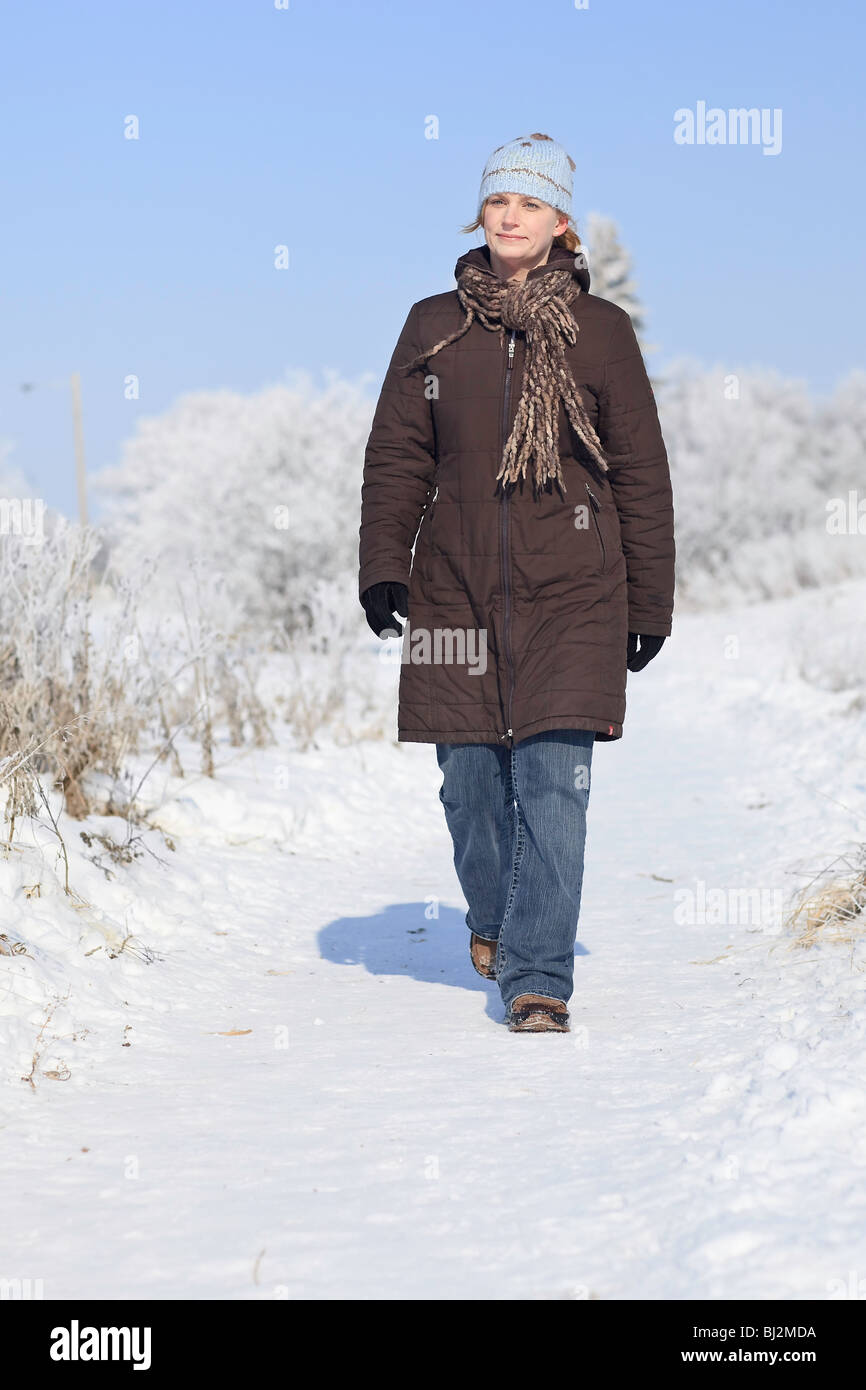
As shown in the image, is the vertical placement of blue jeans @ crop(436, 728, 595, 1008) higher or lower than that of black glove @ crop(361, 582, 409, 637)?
lower

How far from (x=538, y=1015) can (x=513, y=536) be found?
1240mm

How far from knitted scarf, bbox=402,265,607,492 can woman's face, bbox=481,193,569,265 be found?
143 millimetres

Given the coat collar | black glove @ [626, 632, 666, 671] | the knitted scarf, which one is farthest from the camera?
black glove @ [626, 632, 666, 671]

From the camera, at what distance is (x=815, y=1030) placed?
3.24 metres

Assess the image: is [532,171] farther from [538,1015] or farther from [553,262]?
[538,1015]

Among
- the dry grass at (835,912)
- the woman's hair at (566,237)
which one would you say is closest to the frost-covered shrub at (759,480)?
the dry grass at (835,912)

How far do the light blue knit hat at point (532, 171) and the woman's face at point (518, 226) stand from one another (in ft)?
0.08

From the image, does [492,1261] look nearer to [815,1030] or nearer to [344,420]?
[815,1030]

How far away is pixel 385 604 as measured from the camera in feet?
12.7

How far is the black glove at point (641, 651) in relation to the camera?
388 centimetres

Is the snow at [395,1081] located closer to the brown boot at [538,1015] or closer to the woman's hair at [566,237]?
the brown boot at [538,1015]

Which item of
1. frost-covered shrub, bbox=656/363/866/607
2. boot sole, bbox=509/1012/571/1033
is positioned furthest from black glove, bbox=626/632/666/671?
frost-covered shrub, bbox=656/363/866/607

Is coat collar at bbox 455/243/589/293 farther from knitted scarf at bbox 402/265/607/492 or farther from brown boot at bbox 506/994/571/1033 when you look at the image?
brown boot at bbox 506/994/571/1033

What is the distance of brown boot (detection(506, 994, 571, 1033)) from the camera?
3.63 metres
